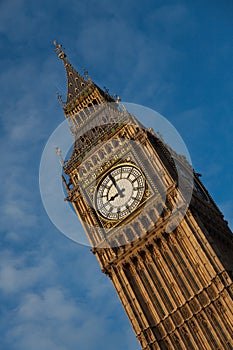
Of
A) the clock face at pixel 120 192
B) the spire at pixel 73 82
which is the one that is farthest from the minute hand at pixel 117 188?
the spire at pixel 73 82

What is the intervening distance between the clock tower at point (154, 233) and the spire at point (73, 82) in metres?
8.64

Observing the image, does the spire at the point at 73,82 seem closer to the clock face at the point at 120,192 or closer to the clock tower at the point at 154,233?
the clock tower at the point at 154,233

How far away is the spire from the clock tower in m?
8.64

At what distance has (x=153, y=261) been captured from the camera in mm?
50094

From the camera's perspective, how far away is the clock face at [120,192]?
5347 cm

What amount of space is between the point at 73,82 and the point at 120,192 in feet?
77.2

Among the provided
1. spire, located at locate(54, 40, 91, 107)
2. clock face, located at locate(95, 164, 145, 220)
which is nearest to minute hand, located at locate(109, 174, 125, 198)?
→ clock face, located at locate(95, 164, 145, 220)

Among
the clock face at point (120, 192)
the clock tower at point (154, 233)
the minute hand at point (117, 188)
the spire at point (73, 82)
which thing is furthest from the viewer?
the spire at point (73, 82)

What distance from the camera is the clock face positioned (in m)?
53.5

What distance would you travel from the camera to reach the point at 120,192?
54719 millimetres

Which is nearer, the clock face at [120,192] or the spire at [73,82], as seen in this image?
the clock face at [120,192]

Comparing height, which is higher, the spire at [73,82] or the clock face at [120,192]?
the spire at [73,82]

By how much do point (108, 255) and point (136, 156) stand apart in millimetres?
9907

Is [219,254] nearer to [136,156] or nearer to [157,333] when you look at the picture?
[157,333]
